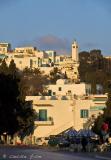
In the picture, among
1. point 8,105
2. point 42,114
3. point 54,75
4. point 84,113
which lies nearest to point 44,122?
point 42,114

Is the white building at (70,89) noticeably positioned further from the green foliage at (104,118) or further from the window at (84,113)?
the green foliage at (104,118)

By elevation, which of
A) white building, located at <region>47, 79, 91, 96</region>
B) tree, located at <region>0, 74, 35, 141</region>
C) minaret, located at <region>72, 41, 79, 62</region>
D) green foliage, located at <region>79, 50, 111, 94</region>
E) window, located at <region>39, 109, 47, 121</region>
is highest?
minaret, located at <region>72, 41, 79, 62</region>

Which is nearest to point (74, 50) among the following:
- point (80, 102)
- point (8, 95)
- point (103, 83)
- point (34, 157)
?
point (103, 83)

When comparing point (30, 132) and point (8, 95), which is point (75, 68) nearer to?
point (30, 132)

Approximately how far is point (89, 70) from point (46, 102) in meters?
63.7

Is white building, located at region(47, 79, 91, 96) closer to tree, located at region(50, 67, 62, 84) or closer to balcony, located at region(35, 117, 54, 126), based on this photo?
balcony, located at region(35, 117, 54, 126)

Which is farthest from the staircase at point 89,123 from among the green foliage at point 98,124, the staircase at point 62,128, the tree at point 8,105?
the tree at point 8,105

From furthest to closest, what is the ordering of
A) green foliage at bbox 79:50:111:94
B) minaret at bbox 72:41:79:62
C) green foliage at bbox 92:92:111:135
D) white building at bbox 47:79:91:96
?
Answer: minaret at bbox 72:41:79:62
green foliage at bbox 79:50:111:94
white building at bbox 47:79:91:96
green foliage at bbox 92:92:111:135

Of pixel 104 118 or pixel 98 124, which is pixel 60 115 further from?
pixel 104 118

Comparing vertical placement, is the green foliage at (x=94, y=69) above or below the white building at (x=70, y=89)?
above

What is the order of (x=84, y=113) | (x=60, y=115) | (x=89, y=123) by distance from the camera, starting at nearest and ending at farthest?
1. (x=89, y=123)
2. (x=60, y=115)
3. (x=84, y=113)

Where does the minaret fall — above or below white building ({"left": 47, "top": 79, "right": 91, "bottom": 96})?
above

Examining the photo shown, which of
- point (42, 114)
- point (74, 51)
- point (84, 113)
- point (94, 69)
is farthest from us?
point (74, 51)

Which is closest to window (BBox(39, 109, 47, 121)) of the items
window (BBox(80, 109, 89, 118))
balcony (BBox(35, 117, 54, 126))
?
balcony (BBox(35, 117, 54, 126))
